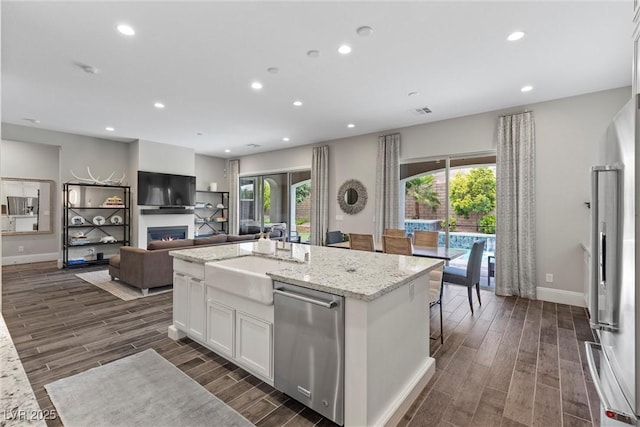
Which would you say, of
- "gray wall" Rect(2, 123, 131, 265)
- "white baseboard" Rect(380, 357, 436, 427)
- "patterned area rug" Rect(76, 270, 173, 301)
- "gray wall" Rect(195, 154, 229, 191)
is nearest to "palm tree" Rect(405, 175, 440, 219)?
"white baseboard" Rect(380, 357, 436, 427)

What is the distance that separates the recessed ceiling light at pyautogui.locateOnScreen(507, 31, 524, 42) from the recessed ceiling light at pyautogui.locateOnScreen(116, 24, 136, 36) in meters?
3.50

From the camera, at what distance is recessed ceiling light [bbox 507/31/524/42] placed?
270 cm

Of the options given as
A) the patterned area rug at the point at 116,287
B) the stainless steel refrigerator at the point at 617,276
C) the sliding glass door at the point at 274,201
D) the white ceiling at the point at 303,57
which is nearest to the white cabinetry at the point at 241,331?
the stainless steel refrigerator at the point at 617,276

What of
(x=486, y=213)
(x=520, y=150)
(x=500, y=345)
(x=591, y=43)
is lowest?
(x=500, y=345)

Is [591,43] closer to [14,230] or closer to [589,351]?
[589,351]

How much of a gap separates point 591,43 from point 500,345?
3097mm

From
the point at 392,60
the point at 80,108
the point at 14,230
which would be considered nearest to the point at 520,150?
the point at 392,60

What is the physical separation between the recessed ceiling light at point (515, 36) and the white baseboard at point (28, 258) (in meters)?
9.75

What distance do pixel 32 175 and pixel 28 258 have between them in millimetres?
1953

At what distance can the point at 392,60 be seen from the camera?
3191 mm

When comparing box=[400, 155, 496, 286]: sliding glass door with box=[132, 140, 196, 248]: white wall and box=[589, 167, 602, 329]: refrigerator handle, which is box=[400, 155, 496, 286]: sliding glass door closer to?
box=[589, 167, 602, 329]: refrigerator handle

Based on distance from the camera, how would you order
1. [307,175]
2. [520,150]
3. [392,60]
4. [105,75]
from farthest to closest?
[307,175]
[520,150]
[105,75]
[392,60]

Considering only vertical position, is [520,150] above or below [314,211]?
above

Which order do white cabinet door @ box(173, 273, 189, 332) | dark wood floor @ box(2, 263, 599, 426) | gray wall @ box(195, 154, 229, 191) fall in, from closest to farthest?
1. dark wood floor @ box(2, 263, 599, 426)
2. white cabinet door @ box(173, 273, 189, 332)
3. gray wall @ box(195, 154, 229, 191)
